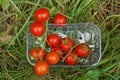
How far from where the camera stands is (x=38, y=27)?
1.81m

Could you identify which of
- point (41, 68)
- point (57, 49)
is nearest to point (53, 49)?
point (57, 49)

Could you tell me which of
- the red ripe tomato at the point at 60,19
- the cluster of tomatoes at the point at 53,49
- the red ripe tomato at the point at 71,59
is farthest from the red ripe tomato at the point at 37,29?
the red ripe tomato at the point at 71,59

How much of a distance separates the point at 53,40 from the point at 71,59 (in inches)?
6.0

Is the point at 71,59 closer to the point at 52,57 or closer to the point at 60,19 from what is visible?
the point at 52,57

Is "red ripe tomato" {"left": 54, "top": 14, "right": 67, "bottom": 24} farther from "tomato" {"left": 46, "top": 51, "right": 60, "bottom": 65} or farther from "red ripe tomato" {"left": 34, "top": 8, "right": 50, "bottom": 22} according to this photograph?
"tomato" {"left": 46, "top": 51, "right": 60, "bottom": 65}

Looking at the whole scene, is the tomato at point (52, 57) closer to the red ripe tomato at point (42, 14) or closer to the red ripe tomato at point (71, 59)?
the red ripe tomato at point (71, 59)

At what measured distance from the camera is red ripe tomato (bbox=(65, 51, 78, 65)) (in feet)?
6.09

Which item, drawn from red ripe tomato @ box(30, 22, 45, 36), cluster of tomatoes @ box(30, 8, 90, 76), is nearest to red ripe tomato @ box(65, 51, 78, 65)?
cluster of tomatoes @ box(30, 8, 90, 76)

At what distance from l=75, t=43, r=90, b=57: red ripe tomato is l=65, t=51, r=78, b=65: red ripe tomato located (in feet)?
0.10

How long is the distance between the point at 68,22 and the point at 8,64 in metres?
0.45

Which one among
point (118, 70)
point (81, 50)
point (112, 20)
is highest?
point (112, 20)

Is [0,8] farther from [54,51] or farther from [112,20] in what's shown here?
[112,20]

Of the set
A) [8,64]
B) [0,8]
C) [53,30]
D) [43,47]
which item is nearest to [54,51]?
[43,47]

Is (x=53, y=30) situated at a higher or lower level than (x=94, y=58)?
higher
